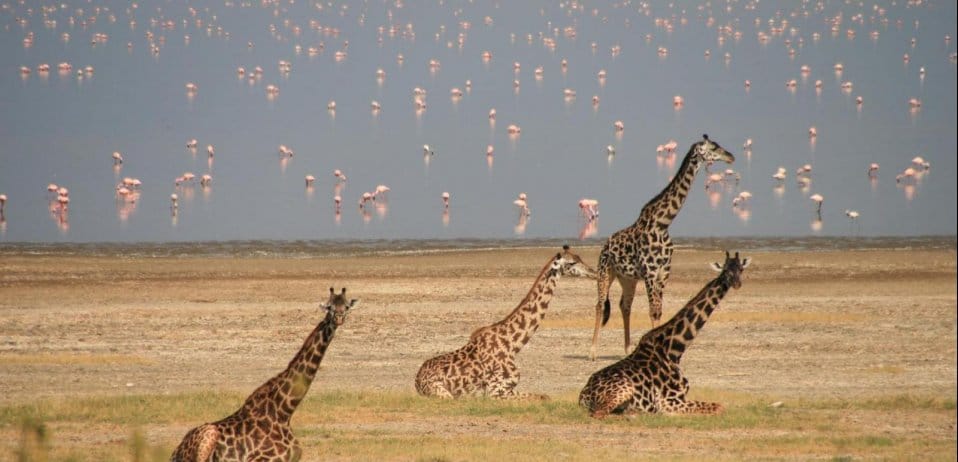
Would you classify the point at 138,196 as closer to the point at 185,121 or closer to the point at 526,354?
the point at 185,121

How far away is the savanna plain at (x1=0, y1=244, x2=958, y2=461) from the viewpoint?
16656mm

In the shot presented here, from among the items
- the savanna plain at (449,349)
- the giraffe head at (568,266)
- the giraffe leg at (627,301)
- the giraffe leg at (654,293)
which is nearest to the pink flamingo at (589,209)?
the savanna plain at (449,349)

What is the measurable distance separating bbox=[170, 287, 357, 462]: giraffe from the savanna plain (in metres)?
1.31

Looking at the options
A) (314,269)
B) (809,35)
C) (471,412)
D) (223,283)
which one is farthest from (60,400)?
(809,35)

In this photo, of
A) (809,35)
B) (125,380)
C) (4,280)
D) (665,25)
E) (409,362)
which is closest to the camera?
(125,380)

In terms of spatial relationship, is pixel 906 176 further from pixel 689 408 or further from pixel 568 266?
pixel 689 408

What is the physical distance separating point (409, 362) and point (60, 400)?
5530mm

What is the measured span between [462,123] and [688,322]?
65936 mm

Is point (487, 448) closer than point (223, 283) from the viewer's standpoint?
Yes

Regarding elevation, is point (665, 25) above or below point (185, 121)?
above

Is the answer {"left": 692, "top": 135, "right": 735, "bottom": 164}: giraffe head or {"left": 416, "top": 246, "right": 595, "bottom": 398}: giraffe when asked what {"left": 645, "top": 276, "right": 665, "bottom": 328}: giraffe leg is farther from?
{"left": 416, "top": 246, "right": 595, "bottom": 398}: giraffe

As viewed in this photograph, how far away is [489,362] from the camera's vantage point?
62.5ft

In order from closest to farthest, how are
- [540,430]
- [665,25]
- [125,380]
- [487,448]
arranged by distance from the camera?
[487,448] → [540,430] → [125,380] → [665,25]

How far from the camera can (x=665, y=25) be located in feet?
518
